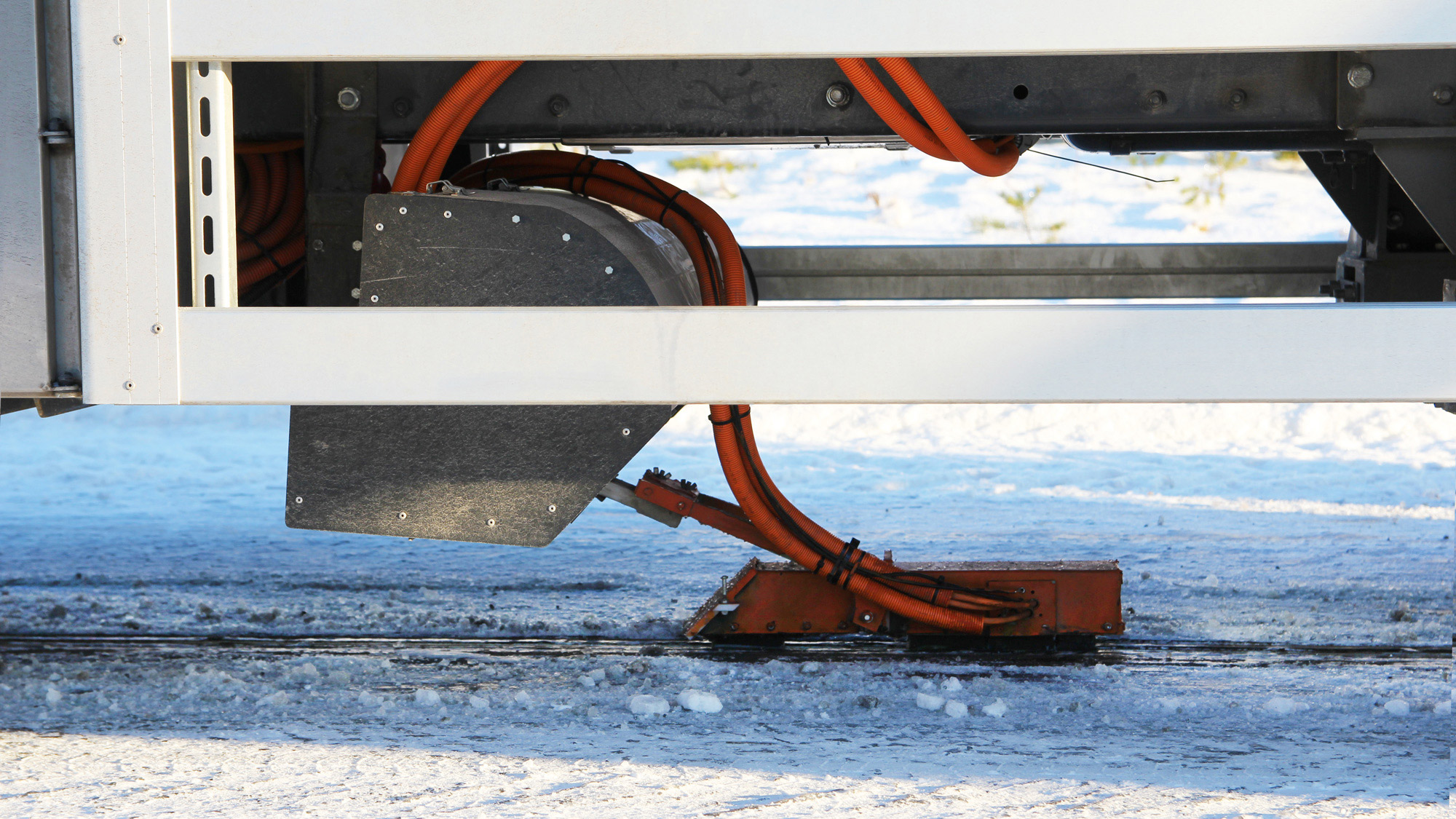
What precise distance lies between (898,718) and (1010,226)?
30.4ft

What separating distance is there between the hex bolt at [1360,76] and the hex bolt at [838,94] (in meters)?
0.91

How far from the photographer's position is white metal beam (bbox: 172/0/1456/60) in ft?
5.32

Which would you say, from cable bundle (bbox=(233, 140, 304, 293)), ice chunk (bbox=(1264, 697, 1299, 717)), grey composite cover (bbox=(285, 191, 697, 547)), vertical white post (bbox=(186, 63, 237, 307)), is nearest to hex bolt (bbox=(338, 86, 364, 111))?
cable bundle (bbox=(233, 140, 304, 293))

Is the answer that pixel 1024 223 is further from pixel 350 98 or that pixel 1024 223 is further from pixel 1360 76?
pixel 350 98

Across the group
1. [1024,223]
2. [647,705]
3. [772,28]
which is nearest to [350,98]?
[772,28]

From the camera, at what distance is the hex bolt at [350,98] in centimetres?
245

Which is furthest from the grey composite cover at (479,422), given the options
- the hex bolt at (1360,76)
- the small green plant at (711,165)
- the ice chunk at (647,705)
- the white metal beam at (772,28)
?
the small green plant at (711,165)

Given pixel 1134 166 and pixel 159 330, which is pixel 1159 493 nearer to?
pixel 159 330

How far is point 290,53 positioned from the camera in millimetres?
1686

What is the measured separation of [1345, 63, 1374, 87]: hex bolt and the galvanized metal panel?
2186mm

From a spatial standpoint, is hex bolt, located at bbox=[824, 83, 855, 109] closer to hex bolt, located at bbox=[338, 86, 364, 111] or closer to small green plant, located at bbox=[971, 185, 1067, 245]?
hex bolt, located at bbox=[338, 86, 364, 111]

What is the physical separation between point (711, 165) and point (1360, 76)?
10.5m

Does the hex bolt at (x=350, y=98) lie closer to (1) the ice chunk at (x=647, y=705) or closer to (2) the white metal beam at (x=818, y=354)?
(2) the white metal beam at (x=818, y=354)

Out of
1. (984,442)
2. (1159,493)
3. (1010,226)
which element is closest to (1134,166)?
(1010,226)
